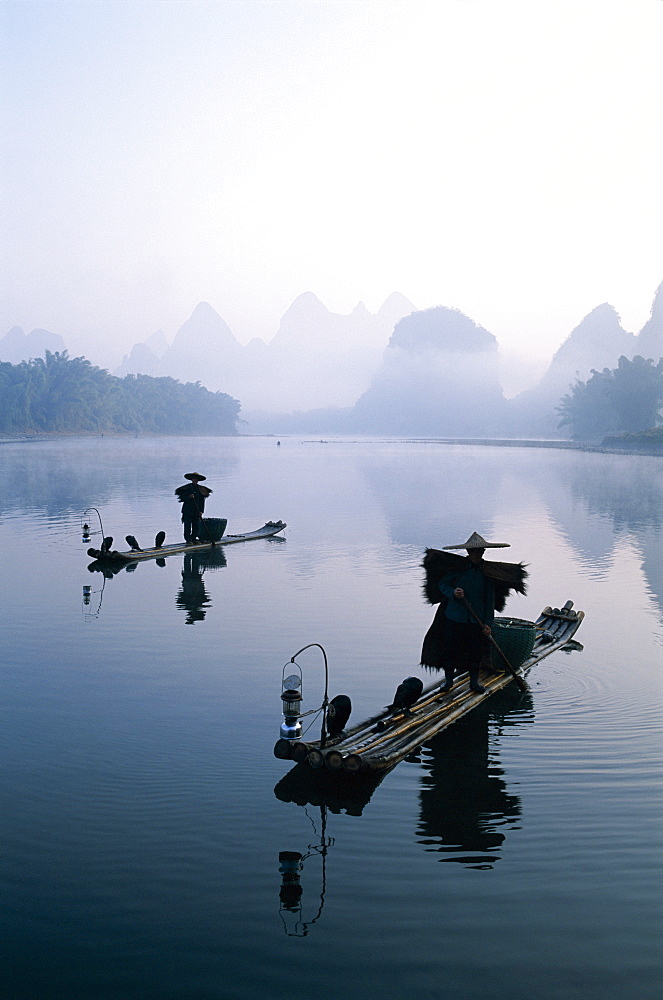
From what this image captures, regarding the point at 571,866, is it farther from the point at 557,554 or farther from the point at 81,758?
the point at 557,554

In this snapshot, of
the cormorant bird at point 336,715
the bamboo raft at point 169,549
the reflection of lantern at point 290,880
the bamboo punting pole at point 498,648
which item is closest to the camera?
the reflection of lantern at point 290,880

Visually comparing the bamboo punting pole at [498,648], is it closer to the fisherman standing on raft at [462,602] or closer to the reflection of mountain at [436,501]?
the fisherman standing on raft at [462,602]

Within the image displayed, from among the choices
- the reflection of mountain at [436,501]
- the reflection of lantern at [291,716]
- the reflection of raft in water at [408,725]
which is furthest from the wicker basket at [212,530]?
the reflection of lantern at [291,716]

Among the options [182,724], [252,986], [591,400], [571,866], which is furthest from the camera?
[591,400]

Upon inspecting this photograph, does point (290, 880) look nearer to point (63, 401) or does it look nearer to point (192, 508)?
point (192, 508)

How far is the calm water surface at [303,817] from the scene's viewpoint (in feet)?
16.7

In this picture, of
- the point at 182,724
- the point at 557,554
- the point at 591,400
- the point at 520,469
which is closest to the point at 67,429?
the point at 591,400

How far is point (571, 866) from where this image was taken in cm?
621

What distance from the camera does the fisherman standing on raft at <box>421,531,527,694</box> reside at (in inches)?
368

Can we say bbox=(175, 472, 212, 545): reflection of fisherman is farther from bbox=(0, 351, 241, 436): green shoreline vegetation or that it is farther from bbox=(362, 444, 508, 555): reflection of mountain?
bbox=(0, 351, 241, 436): green shoreline vegetation

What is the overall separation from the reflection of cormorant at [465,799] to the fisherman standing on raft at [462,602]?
744 mm

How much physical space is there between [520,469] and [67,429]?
9716cm

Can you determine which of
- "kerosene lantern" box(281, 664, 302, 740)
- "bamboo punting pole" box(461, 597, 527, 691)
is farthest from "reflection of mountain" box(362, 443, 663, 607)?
"kerosene lantern" box(281, 664, 302, 740)

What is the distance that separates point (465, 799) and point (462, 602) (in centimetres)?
247
